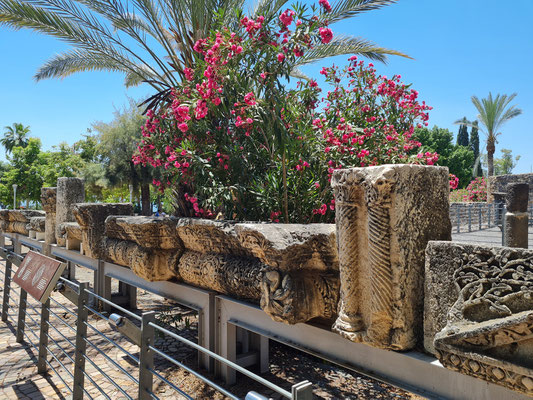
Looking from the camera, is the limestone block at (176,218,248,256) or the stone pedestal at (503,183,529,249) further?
the stone pedestal at (503,183,529,249)

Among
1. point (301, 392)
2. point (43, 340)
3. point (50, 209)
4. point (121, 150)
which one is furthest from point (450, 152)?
point (301, 392)

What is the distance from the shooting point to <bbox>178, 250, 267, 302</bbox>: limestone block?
7.68 ft

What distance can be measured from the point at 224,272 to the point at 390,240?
4.34 ft

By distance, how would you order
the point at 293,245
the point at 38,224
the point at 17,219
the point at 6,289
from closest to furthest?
the point at 293,245 < the point at 6,289 < the point at 38,224 < the point at 17,219

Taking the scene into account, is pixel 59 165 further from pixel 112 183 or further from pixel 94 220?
pixel 94 220

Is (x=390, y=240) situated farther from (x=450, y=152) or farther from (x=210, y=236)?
(x=450, y=152)

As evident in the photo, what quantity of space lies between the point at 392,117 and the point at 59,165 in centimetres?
2183

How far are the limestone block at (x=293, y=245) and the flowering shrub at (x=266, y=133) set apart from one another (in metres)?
0.96

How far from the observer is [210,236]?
8.55 ft

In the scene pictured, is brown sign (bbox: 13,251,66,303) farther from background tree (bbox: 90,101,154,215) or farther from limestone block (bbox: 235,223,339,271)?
background tree (bbox: 90,101,154,215)

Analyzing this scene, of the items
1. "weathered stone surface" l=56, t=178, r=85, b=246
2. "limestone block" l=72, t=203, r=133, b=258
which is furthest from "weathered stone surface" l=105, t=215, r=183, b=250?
"weathered stone surface" l=56, t=178, r=85, b=246

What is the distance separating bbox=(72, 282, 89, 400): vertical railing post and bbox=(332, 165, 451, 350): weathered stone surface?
192 centimetres

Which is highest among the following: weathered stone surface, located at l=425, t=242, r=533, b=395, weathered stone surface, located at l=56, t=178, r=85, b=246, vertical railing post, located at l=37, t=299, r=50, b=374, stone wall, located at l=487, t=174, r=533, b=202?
stone wall, located at l=487, t=174, r=533, b=202

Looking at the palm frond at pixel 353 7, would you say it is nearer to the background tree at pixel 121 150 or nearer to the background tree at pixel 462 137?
the background tree at pixel 121 150
